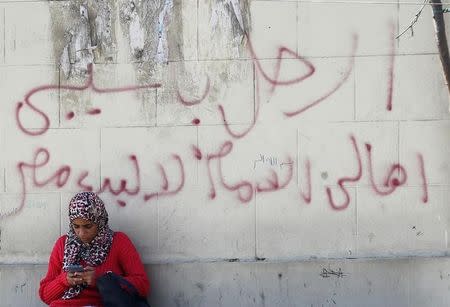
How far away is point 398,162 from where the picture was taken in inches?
221

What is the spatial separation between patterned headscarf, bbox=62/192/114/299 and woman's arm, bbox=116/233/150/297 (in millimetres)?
92

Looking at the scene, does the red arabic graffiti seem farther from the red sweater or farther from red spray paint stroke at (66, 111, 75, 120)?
the red sweater

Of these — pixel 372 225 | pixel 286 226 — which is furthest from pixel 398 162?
pixel 286 226

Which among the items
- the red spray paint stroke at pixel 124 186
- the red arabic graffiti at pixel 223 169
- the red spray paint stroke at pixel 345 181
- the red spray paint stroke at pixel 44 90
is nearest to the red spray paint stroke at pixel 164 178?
the red arabic graffiti at pixel 223 169

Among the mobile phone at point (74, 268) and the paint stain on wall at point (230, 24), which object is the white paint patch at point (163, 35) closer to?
the paint stain on wall at point (230, 24)

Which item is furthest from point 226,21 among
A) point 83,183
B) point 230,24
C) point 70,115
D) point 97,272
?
point 97,272

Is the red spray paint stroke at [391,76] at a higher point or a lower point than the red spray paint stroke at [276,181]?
higher

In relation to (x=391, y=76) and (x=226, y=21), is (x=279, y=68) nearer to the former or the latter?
(x=226, y=21)

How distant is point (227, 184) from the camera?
5.68m

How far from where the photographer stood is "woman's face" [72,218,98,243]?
17.2 feet

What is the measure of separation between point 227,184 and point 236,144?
268mm

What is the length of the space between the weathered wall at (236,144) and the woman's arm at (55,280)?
376 mm

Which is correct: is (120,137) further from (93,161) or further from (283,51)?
(283,51)

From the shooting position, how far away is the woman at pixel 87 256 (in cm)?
525
